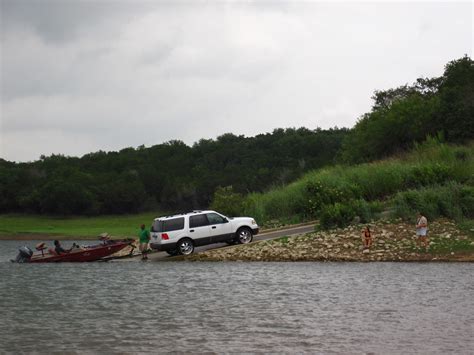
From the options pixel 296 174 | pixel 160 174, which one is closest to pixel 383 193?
pixel 296 174

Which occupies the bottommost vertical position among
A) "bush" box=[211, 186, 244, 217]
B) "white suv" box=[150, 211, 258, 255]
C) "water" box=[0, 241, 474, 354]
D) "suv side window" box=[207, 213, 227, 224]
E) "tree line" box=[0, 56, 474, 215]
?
"water" box=[0, 241, 474, 354]

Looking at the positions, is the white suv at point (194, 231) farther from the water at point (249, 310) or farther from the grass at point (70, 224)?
the grass at point (70, 224)

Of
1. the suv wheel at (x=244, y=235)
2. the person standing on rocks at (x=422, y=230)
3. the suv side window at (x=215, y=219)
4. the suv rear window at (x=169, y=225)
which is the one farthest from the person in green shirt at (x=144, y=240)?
the person standing on rocks at (x=422, y=230)

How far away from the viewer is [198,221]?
3762cm

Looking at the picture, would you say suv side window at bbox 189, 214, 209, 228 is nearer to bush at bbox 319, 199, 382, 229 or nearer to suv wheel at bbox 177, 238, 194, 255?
suv wheel at bbox 177, 238, 194, 255

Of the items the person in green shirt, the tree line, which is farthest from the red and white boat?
the tree line

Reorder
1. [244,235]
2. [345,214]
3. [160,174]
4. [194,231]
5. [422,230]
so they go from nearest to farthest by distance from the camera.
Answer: [422,230]
[194,231]
[244,235]
[345,214]
[160,174]

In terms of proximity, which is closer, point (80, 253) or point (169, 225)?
point (169, 225)

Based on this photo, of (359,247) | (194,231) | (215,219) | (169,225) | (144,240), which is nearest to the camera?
(359,247)

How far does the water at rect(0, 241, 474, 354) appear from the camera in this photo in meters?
16.7

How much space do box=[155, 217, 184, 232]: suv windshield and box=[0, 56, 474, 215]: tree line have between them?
29.2m

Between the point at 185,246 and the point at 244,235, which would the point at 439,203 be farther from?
→ the point at 185,246

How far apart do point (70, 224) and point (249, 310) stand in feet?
267

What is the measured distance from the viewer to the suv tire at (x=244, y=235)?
38.6 metres
